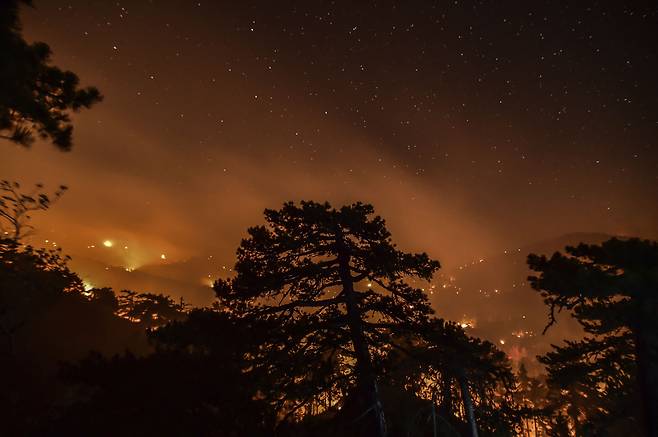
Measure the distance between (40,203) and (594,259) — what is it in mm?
19776

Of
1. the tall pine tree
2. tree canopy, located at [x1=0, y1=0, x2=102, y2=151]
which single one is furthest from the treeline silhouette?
tree canopy, located at [x1=0, y1=0, x2=102, y2=151]

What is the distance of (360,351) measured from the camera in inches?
358

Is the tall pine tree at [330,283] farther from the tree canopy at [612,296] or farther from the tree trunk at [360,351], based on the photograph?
the tree canopy at [612,296]

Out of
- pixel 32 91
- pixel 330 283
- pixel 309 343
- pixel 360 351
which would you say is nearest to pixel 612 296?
pixel 360 351

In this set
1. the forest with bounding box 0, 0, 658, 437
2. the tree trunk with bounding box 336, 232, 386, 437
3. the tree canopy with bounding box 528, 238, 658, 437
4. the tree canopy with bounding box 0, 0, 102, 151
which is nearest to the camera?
the tree canopy with bounding box 0, 0, 102, 151

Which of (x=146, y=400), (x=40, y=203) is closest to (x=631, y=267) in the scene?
(x=146, y=400)

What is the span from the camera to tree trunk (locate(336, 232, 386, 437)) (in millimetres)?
8570

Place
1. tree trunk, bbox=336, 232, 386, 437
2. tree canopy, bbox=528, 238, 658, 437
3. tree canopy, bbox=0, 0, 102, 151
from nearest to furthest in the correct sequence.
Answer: tree canopy, bbox=0, 0, 102, 151
tree trunk, bbox=336, 232, 386, 437
tree canopy, bbox=528, 238, 658, 437

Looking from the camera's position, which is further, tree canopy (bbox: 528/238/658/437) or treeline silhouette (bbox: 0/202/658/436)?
tree canopy (bbox: 528/238/658/437)

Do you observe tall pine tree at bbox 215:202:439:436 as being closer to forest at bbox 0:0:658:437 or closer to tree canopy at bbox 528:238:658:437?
forest at bbox 0:0:658:437

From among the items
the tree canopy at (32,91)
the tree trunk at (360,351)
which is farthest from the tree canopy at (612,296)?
the tree canopy at (32,91)

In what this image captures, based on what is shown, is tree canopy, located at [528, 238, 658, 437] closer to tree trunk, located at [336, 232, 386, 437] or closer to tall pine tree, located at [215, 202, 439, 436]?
tall pine tree, located at [215, 202, 439, 436]

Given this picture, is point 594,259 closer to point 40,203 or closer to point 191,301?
point 40,203

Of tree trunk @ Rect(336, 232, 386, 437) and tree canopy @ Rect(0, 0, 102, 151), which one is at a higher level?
tree canopy @ Rect(0, 0, 102, 151)
